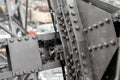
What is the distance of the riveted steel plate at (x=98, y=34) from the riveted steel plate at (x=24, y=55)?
82 cm

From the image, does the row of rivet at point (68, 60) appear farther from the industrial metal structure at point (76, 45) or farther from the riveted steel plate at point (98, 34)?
the riveted steel plate at point (98, 34)

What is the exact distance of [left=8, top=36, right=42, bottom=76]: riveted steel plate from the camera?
3.66 m

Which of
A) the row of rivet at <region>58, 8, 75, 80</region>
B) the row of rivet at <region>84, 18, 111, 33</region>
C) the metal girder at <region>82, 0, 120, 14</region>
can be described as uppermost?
the metal girder at <region>82, 0, 120, 14</region>

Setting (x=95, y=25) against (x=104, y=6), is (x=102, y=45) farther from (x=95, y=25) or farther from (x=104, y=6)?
(x=104, y=6)

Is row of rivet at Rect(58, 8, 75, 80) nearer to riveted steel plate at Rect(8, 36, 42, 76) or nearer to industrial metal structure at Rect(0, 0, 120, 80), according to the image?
industrial metal structure at Rect(0, 0, 120, 80)

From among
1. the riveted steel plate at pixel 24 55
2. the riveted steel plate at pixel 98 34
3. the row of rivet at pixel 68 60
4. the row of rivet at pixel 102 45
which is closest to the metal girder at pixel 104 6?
the riveted steel plate at pixel 98 34

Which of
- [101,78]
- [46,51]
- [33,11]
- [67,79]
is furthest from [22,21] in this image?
[33,11]

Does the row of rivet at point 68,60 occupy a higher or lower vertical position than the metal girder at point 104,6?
lower

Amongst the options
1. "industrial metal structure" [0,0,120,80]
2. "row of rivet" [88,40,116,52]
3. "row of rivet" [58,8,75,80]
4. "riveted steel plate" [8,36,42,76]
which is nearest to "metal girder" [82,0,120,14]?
"industrial metal structure" [0,0,120,80]

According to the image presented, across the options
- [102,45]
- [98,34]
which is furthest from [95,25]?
[102,45]

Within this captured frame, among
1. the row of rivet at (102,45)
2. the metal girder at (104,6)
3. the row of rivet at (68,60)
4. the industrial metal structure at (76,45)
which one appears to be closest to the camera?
the row of rivet at (102,45)

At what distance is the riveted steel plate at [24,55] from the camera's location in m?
3.66

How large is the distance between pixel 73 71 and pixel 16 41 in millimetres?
844

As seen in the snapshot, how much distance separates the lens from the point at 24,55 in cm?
369
